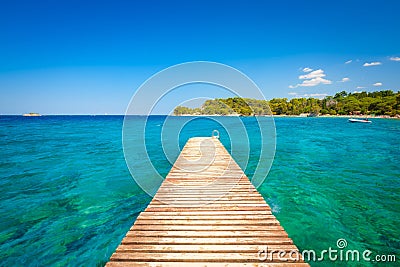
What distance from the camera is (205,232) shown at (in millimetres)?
3736

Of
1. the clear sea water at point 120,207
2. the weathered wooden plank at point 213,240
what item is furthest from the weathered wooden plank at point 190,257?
the clear sea water at point 120,207

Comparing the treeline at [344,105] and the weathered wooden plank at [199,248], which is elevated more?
the treeline at [344,105]

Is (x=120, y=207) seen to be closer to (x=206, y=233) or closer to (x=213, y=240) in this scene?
(x=206, y=233)

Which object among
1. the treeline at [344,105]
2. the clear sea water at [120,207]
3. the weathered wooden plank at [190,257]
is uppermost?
the treeline at [344,105]

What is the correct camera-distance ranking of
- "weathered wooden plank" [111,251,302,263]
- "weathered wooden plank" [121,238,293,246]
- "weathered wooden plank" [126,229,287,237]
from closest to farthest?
"weathered wooden plank" [111,251,302,263], "weathered wooden plank" [121,238,293,246], "weathered wooden plank" [126,229,287,237]

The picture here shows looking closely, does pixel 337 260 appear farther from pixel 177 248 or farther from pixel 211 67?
pixel 211 67

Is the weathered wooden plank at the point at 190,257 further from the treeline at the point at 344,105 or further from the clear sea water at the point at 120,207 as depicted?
the treeline at the point at 344,105

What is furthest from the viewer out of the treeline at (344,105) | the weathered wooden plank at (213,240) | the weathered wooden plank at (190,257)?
the treeline at (344,105)

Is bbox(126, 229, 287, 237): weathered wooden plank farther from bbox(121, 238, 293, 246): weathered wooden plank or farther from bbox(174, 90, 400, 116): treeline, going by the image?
bbox(174, 90, 400, 116): treeline

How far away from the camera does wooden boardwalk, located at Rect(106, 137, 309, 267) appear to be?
305cm

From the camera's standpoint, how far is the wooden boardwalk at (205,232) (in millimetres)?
3053

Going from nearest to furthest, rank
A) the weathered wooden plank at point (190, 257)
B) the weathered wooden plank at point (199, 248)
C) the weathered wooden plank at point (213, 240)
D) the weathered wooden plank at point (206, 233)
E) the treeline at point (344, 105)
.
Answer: the weathered wooden plank at point (190, 257) < the weathered wooden plank at point (199, 248) < the weathered wooden plank at point (213, 240) < the weathered wooden plank at point (206, 233) < the treeline at point (344, 105)

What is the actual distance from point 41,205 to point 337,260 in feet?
32.5

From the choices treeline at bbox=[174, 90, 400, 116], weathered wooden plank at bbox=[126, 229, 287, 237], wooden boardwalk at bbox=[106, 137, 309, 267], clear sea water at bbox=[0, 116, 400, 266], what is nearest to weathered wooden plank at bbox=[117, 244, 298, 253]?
wooden boardwalk at bbox=[106, 137, 309, 267]
